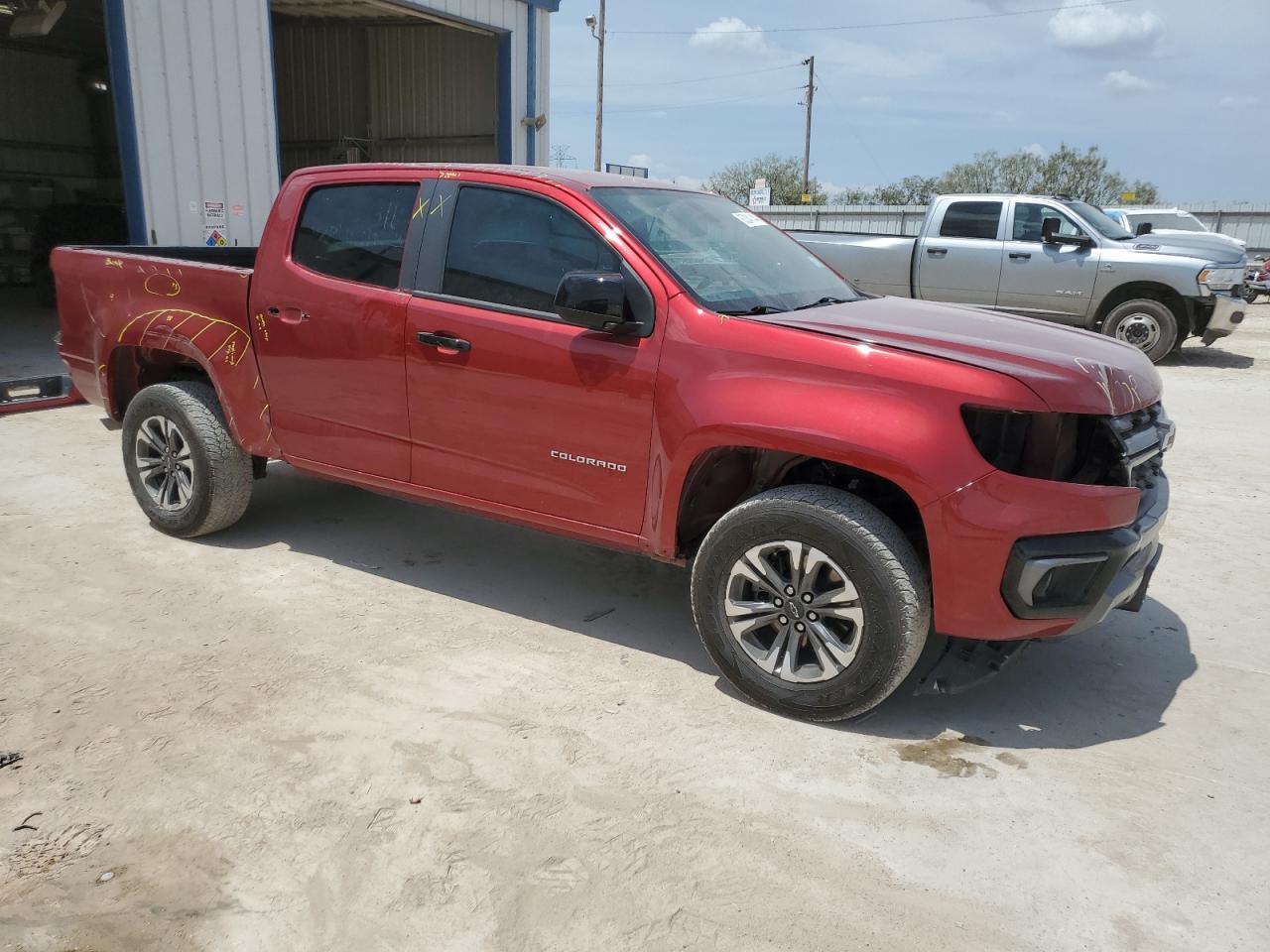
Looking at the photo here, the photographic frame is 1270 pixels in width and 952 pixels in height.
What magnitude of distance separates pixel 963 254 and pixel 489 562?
9088 millimetres

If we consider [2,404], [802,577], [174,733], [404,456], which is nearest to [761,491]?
[802,577]

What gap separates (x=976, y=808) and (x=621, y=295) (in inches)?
78.9

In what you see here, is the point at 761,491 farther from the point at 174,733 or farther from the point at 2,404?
the point at 2,404

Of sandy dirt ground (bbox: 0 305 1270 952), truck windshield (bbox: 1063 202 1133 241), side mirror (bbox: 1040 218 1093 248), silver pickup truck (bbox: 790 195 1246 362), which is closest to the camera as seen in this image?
sandy dirt ground (bbox: 0 305 1270 952)

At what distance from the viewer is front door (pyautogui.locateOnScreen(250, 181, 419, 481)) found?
4145 mm

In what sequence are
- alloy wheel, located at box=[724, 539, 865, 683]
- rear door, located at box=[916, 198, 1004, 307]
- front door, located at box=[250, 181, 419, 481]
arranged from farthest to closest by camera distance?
rear door, located at box=[916, 198, 1004, 307] → front door, located at box=[250, 181, 419, 481] → alloy wheel, located at box=[724, 539, 865, 683]

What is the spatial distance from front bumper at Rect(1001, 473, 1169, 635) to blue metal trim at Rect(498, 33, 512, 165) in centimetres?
1098

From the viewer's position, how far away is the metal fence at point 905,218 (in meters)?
24.0

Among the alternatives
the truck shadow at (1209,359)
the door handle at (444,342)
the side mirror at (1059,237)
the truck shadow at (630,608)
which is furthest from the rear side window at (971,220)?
the door handle at (444,342)

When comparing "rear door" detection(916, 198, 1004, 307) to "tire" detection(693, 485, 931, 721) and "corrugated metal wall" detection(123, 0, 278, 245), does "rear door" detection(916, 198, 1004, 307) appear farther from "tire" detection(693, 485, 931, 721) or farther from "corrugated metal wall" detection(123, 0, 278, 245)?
"tire" detection(693, 485, 931, 721)

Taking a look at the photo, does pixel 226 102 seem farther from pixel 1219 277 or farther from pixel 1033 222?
pixel 1219 277

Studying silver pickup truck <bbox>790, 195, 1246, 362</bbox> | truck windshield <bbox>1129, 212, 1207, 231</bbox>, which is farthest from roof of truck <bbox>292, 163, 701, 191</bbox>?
truck windshield <bbox>1129, 212, 1207, 231</bbox>

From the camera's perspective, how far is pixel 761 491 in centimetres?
356

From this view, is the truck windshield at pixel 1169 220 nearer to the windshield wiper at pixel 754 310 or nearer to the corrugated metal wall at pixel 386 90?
the corrugated metal wall at pixel 386 90
